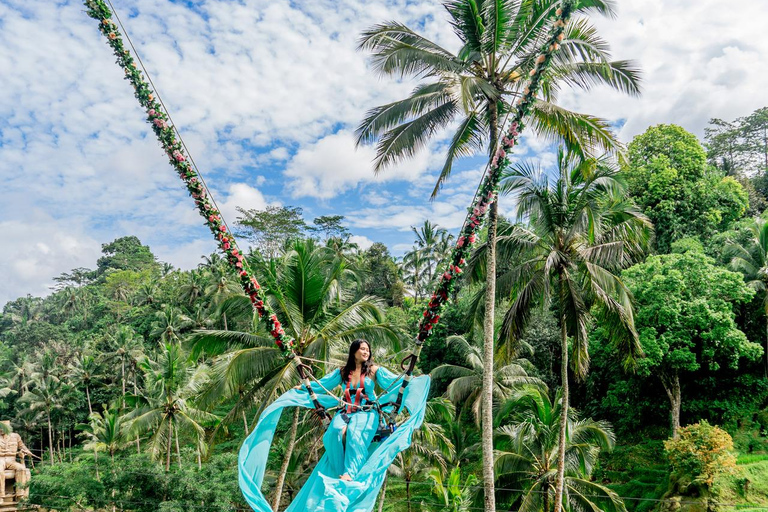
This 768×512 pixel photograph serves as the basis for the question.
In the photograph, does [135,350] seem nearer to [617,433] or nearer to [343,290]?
[343,290]

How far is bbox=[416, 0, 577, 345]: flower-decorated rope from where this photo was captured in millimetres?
4711

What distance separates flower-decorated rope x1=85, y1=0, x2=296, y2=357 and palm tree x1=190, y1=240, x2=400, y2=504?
4357 mm

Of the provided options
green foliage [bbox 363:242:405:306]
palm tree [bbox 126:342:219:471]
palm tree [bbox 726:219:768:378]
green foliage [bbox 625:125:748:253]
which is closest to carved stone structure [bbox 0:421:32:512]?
palm tree [bbox 126:342:219:471]

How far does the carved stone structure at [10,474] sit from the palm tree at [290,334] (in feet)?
57.1

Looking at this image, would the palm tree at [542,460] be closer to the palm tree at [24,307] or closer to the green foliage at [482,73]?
the green foliage at [482,73]

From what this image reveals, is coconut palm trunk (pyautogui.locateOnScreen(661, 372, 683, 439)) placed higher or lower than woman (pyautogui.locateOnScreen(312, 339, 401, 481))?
lower

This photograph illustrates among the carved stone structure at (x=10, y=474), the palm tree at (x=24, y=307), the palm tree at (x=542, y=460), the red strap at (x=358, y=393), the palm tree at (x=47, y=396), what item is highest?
the palm tree at (x=24, y=307)

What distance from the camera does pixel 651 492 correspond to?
15.1 metres

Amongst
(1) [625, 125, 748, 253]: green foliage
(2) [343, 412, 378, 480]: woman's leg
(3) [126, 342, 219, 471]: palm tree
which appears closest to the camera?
(2) [343, 412, 378, 480]: woman's leg

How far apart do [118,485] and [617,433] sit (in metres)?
16.4

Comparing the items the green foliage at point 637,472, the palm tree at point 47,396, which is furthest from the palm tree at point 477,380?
the palm tree at point 47,396

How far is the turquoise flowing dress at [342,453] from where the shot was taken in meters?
3.57

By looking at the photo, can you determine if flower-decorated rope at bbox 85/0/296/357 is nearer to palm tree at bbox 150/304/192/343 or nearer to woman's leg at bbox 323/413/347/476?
woman's leg at bbox 323/413/347/476

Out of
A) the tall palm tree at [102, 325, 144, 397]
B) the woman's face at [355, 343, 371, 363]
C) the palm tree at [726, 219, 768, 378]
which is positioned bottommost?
the woman's face at [355, 343, 371, 363]
